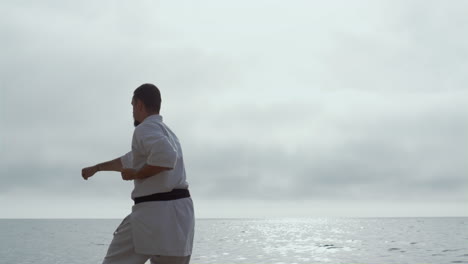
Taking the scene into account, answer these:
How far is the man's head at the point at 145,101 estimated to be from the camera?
445 centimetres

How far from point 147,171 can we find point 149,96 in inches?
26.2

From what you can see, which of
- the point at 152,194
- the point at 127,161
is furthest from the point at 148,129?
the point at 152,194

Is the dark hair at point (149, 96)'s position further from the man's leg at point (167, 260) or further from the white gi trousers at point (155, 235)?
the man's leg at point (167, 260)

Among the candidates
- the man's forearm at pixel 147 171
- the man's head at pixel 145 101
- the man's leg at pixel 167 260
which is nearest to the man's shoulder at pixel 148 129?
the man's head at pixel 145 101

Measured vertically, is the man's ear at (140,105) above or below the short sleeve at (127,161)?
above

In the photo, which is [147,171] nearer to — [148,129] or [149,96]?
[148,129]

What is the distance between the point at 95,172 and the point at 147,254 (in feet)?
2.68

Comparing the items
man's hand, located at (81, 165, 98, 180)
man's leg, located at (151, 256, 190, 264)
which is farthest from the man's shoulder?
man's leg, located at (151, 256, 190, 264)

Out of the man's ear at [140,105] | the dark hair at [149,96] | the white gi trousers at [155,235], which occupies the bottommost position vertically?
the white gi trousers at [155,235]

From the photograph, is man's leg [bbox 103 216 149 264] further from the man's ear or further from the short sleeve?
the man's ear

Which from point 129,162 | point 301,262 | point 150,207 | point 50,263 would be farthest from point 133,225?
point 50,263

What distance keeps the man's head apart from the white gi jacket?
8 cm

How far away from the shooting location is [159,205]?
14.2ft

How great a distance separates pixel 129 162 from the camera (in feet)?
14.9
